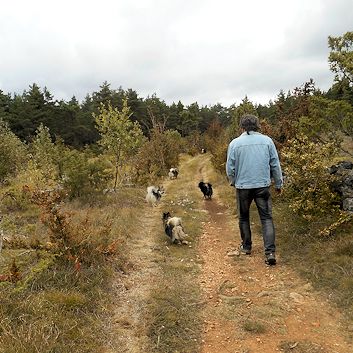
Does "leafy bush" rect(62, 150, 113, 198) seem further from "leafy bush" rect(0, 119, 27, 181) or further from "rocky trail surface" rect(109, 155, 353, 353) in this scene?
"rocky trail surface" rect(109, 155, 353, 353)

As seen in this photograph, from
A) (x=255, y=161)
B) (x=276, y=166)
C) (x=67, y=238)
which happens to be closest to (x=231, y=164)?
(x=255, y=161)

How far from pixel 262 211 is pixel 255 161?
86 cm

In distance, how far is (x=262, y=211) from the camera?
6.23m

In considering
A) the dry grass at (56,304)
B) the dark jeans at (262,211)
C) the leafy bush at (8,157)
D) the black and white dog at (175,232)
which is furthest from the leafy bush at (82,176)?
the dark jeans at (262,211)

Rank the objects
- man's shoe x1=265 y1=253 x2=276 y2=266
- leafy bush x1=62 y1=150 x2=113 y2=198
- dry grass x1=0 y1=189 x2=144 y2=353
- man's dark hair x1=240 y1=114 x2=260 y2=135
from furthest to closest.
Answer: leafy bush x1=62 y1=150 x2=113 y2=198 < man's dark hair x1=240 y1=114 x2=260 y2=135 < man's shoe x1=265 y1=253 x2=276 y2=266 < dry grass x1=0 y1=189 x2=144 y2=353

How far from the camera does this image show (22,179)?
1528 centimetres

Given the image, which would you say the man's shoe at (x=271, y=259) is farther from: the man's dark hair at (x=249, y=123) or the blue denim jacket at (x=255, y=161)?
the man's dark hair at (x=249, y=123)

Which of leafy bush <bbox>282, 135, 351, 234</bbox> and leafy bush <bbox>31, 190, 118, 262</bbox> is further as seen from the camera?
leafy bush <bbox>282, 135, 351, 234</bbox>

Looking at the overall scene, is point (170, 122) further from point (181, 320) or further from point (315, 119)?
point (181, 320)

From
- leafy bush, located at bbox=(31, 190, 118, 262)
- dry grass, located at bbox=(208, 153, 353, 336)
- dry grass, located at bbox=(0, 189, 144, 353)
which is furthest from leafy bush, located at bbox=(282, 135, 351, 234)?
leafy bush, located at bbox=(31, 190, 118, 262)

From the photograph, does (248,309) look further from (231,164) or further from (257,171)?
(231,164)

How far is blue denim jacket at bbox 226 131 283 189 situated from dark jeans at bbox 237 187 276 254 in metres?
0.16

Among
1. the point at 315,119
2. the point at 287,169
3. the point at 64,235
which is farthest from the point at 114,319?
the point at 315,119

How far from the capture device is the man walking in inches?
241
